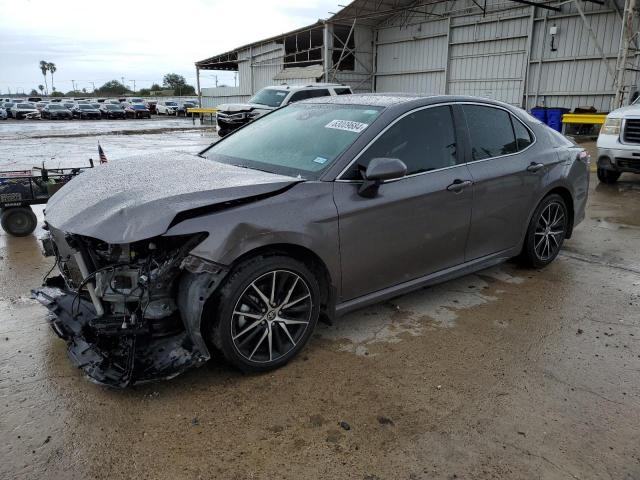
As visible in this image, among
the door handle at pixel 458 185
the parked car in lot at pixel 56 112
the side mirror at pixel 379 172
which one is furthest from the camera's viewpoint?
the parked car in lot at pixel 56 112

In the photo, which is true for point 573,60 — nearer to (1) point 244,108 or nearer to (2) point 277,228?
(1) point 244,108

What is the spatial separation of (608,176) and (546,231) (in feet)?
19.4

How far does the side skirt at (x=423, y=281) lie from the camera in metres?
3.50

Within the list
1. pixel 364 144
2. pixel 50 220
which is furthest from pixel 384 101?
pixel 50 220

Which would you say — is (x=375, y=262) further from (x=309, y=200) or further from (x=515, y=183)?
(x=515, y=183)

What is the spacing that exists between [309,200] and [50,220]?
1591mm

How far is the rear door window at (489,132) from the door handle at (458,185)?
284 mm

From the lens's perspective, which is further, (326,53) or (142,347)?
(326,53)

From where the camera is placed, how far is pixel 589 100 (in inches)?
778

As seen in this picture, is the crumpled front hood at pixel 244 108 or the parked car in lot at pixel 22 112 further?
the parked car in lot at pixel 22 112

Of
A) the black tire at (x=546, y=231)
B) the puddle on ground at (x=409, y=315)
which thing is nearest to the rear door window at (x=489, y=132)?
the black tire at (x=546, y=231)

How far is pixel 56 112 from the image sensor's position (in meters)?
42.8

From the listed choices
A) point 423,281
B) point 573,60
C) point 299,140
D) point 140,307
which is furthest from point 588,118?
point 140,307

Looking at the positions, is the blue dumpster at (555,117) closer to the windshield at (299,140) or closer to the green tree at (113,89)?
the windshield at (299,140)
